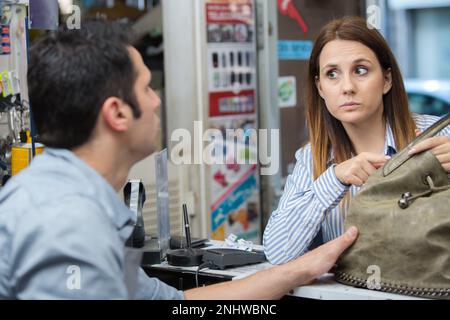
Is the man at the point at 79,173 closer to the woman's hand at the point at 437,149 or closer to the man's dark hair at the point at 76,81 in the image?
the man's dark hair at the point at 76,81

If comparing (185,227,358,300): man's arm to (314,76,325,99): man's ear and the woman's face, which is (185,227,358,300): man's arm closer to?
the woman's face

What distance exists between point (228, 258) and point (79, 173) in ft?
3.00

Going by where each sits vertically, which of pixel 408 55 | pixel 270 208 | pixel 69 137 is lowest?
pixel 270 208

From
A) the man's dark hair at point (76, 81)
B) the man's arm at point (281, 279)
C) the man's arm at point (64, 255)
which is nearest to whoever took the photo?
the man's arm at point (64, 255)

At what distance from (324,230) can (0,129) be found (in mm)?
1149

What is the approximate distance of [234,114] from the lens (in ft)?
14.8

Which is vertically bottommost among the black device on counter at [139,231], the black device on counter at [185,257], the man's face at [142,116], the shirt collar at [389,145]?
the black device on counter at [185,257]

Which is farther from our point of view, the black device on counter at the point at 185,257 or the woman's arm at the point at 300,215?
the black device on counter at the point at 185,257

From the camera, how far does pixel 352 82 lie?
2537 mm

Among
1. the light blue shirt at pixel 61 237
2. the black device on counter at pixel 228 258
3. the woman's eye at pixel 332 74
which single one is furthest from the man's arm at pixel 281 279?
the woman's eye at pixel 332 74

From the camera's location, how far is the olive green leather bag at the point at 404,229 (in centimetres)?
194

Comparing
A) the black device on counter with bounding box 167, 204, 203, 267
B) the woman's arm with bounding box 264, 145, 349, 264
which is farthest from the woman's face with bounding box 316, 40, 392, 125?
the black device on counter with bounding box 167, 204, 203, 267

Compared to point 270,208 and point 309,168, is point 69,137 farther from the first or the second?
point 270,208

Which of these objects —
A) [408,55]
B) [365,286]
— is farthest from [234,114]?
[408,55]
